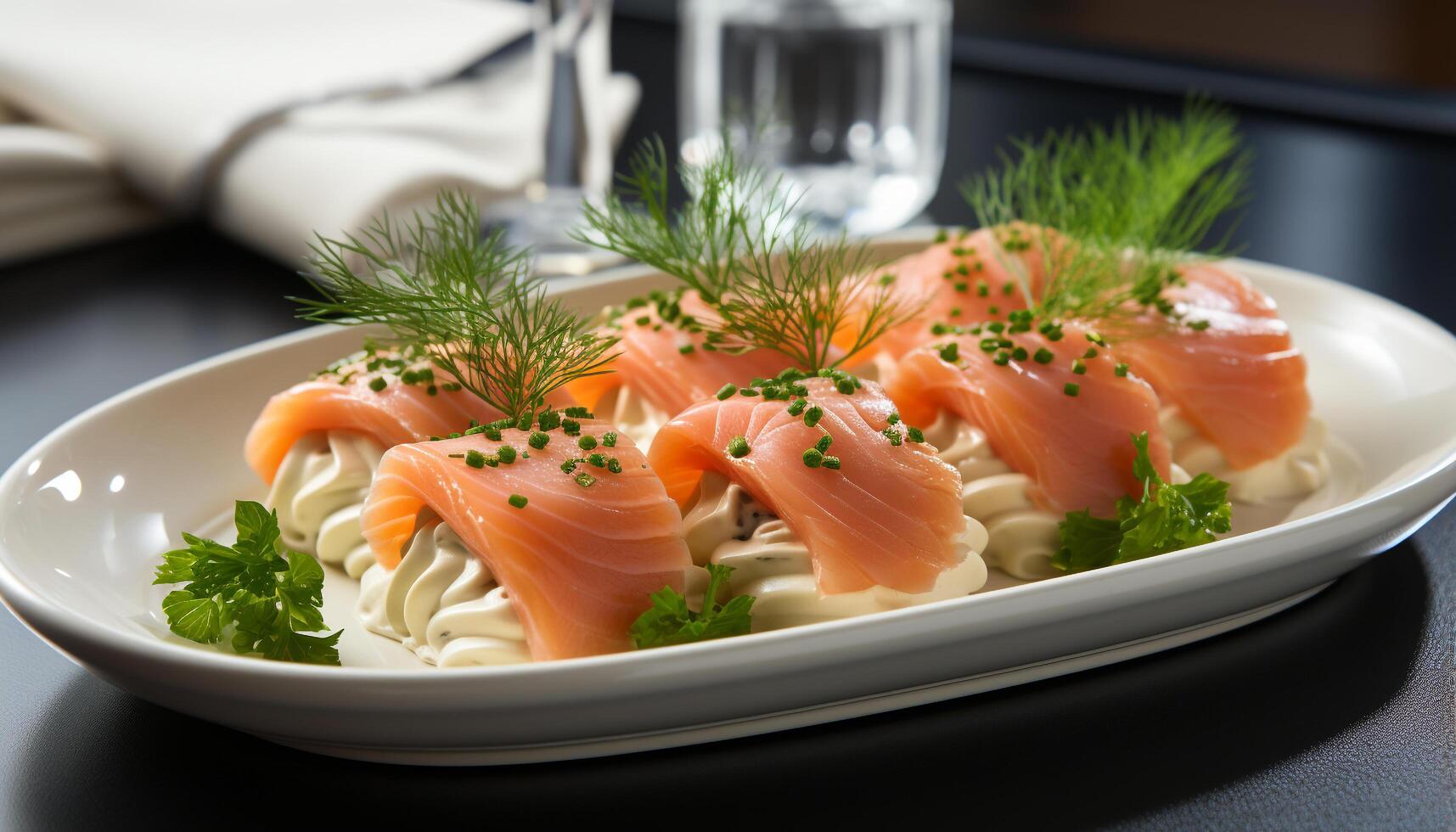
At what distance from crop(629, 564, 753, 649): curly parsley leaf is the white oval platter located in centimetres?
A: 11

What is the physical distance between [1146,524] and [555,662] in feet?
2.50

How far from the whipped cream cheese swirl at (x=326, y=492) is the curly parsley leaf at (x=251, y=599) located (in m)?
0.17

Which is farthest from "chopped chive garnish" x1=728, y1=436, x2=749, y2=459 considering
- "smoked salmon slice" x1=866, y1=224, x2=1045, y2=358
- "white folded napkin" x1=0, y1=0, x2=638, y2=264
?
"white folded napkin" x1=0, y1=0, x2=638, y2=264

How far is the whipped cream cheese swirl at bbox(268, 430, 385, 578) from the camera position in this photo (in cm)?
173

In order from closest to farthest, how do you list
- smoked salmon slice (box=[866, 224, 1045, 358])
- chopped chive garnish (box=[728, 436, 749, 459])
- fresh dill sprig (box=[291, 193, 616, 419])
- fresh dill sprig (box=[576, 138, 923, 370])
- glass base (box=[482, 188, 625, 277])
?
chopped chive garnish (box=[728, 436, 749, 459]) → fresh dill sprig (box=[291, 193, 616, 419]) → fresh dill sprig (box=[576, 138, 923, 370]) → smoked salmon slice (box=[866, 224, 1045, 358]) → glass base (box=[482, 188, 625, 277])

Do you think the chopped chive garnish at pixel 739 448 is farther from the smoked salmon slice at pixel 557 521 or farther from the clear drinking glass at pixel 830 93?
the clear drinking glass at pixel 830 93

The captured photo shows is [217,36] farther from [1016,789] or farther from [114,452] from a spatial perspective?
[1016,789]

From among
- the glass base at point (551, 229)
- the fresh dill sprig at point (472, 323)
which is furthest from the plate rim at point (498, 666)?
the glass base at point (551, 229)

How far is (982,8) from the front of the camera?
5777 millimetres

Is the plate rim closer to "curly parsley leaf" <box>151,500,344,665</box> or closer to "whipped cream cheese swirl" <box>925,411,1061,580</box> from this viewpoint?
"curly parsley leaf" <box>151,500,344,665</box>

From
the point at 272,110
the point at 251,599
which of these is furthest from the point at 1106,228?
the point at 272,110

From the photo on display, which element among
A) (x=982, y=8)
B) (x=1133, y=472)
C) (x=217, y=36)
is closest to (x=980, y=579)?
(x=1133, y=472)

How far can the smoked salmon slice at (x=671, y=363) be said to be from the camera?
1.90 metres

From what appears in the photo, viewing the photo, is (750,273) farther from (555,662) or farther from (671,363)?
(555,662)
